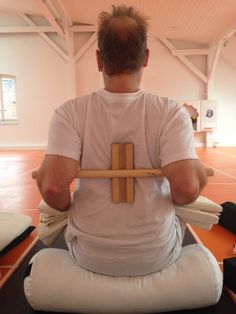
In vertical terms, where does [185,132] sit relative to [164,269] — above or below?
above

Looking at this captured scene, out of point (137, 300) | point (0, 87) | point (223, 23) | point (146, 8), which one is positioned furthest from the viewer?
point (0, 87)

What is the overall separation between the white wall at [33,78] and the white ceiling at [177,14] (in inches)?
38.4

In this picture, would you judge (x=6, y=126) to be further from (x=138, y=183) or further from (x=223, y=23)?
(x=138, y=183)

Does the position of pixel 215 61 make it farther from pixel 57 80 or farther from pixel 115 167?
pixel 115 167

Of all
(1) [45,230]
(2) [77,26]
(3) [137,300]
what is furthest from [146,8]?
(3) [137,300]

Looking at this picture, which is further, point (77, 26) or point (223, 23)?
point (77, 26)

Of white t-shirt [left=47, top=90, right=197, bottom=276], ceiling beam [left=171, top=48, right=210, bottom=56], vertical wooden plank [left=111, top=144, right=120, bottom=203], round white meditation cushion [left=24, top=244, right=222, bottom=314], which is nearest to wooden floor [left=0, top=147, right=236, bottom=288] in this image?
round white meditation cushion [left=24, top=244, right=222, bottom=314]

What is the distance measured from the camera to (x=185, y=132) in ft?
3.22

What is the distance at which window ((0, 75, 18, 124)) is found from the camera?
380 inches

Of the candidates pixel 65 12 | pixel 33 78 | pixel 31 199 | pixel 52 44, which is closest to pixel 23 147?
pixel 33 78

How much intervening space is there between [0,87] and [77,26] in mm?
3099

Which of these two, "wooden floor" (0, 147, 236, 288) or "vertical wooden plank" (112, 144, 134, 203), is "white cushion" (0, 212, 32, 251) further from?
"vertical wooden plank" (112, 144, 134, 203)

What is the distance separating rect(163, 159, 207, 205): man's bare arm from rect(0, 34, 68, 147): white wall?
8921 mm

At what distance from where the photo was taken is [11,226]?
189 cm
